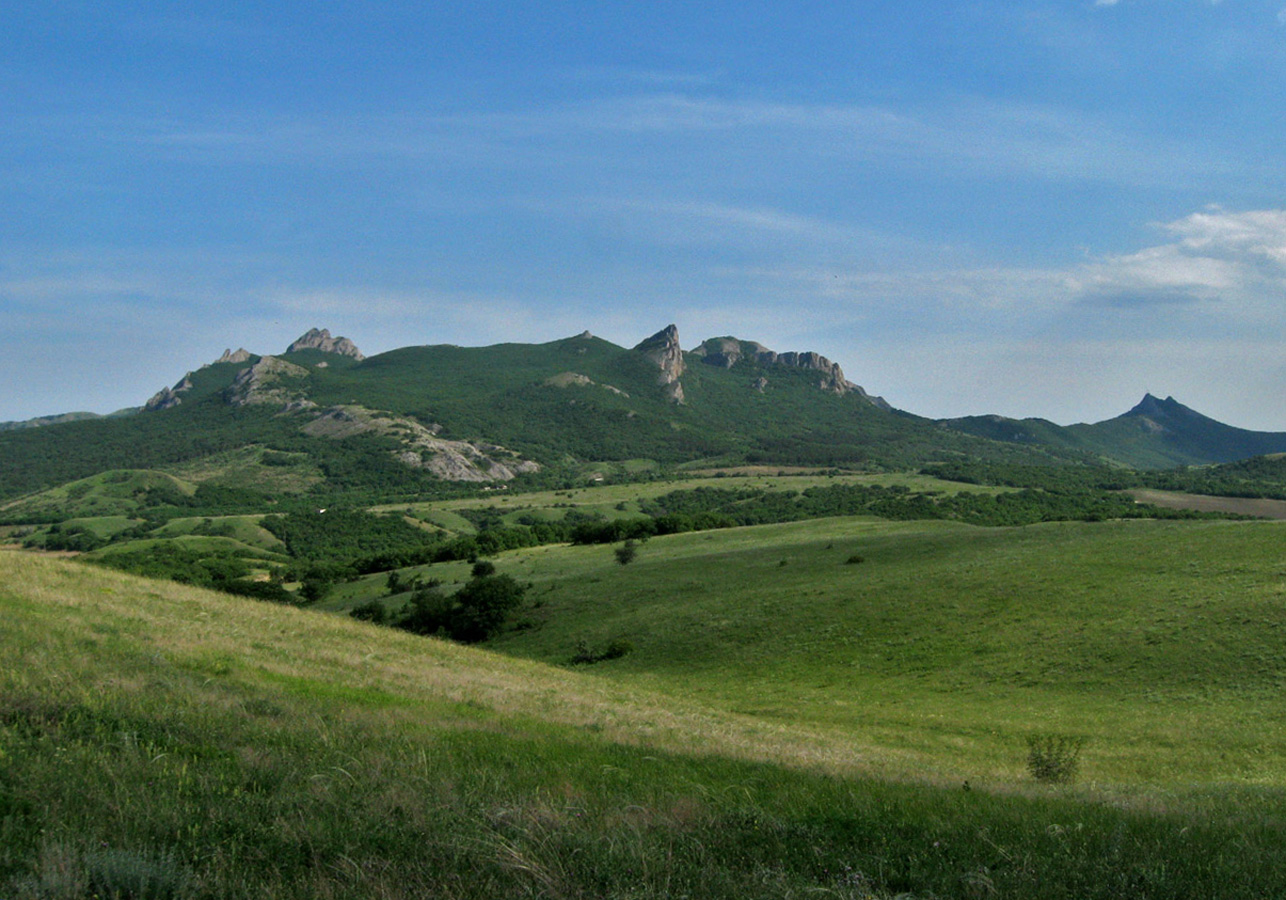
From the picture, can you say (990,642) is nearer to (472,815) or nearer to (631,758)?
(631,758)

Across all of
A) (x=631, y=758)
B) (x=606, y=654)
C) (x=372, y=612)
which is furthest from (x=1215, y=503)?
(x=631, y=758)

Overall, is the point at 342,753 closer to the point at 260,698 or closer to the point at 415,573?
the point at 260,698

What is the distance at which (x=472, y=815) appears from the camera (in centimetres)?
657

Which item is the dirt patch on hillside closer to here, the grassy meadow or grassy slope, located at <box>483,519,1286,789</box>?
Answer: grassy slope, located at <box>483,519,1286,789</box>

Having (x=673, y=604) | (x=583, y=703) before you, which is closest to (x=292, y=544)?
(x=673, y=604)

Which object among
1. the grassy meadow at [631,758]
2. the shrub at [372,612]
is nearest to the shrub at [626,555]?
the shrub at [372,612]

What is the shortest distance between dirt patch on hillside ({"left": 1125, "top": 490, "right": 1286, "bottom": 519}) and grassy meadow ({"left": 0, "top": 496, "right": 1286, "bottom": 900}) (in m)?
96.2

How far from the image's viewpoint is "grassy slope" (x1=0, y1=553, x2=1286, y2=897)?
5266mm

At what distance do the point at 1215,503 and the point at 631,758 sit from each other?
14869cm

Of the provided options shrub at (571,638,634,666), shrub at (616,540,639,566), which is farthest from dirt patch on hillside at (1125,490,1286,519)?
shrub at (571,638,634,666)

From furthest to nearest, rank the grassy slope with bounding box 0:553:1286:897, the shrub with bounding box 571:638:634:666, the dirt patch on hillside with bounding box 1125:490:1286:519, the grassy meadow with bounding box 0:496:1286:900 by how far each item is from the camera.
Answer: the dirt patch on hillside with bounding box 1125:490:1286:519
the shrub with bounding box 571:638:634:666
the grassy meadow with bounding box 0:496:1286:900
the grassy slope with bounding box 0:553:1286:897

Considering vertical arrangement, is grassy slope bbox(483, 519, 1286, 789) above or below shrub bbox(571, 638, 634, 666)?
above

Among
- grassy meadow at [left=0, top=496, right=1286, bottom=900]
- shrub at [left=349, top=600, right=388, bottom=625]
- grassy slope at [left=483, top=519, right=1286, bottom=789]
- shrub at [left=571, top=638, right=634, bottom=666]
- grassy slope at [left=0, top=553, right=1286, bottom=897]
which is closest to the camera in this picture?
grassy slope at [left=0, top=553, right=1286, bottom=897]

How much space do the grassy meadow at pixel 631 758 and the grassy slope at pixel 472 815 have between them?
3cm
